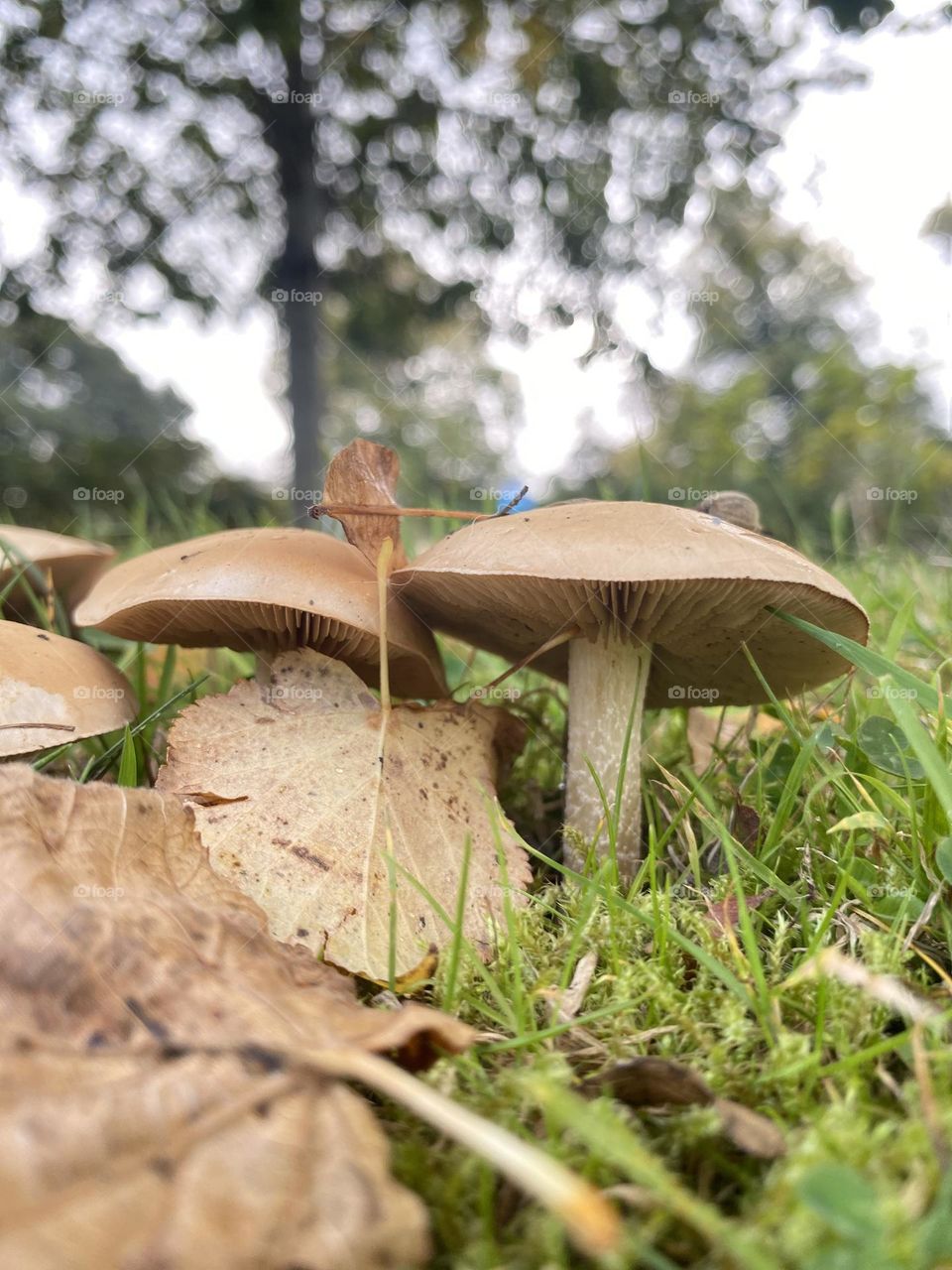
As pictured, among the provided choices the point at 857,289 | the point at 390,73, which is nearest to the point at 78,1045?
the point at 390,73

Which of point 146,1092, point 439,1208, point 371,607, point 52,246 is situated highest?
point 52,246

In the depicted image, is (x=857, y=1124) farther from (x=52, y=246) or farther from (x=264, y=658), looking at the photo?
(x=52, y=246)

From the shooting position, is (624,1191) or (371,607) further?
(371,607)

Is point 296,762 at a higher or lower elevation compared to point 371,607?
lower

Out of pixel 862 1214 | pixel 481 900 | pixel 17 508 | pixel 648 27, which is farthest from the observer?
pixel 17 508
